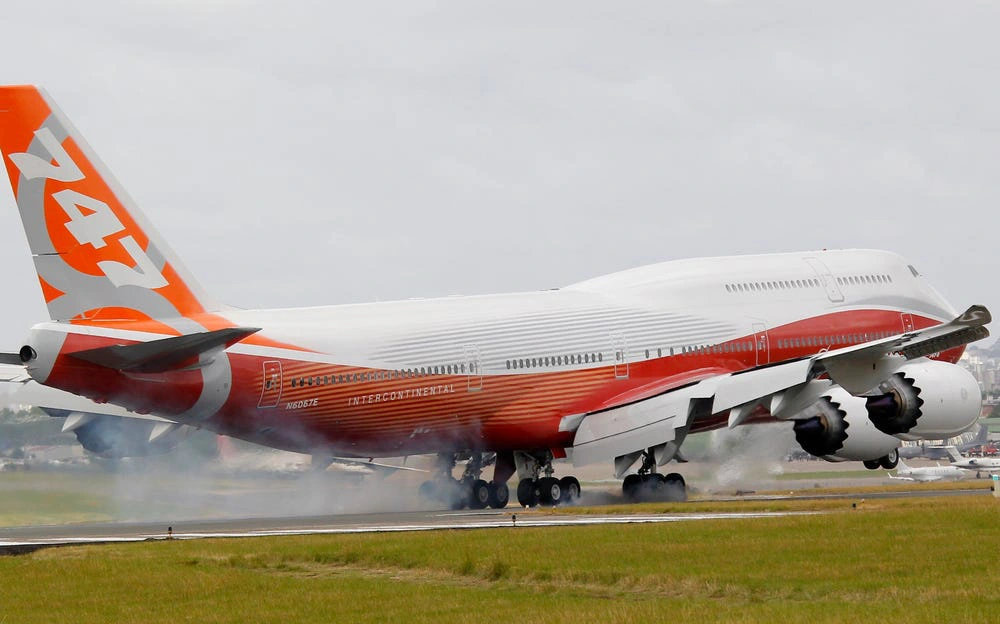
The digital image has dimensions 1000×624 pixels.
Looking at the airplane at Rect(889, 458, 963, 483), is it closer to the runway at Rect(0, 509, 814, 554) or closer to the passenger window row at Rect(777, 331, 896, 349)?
the passenger window row at Rect(777, 331, 896, 349)

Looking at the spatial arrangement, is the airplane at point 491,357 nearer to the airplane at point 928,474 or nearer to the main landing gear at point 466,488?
the main landing gear at point 466,488

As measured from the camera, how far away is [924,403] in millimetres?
40656

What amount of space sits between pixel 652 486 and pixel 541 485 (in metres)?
3.07

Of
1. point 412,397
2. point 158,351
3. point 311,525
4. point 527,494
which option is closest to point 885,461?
point 527,494

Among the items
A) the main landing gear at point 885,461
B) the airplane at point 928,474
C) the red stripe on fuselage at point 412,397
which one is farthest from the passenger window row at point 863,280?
the airplane at point 928,474

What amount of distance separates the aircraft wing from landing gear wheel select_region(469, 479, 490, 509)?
121 inches

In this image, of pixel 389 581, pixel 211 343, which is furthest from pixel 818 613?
pixel 211 343

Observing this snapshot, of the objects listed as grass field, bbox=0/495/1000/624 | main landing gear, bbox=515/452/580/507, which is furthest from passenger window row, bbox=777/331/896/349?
grass field, bbox=0/495/1000/624

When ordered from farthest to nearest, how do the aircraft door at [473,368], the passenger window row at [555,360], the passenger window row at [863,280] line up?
1. the passenger window row at [863,280]
2. the passenger window row at [555,360]
3. the aircraft door at [473,368]

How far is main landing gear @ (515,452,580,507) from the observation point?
4259 cm

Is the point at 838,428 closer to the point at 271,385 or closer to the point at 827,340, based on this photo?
the point at 827,340

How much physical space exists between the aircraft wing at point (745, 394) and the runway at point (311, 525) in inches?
174

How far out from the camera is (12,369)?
46219 mm

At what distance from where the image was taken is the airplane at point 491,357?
117ft
